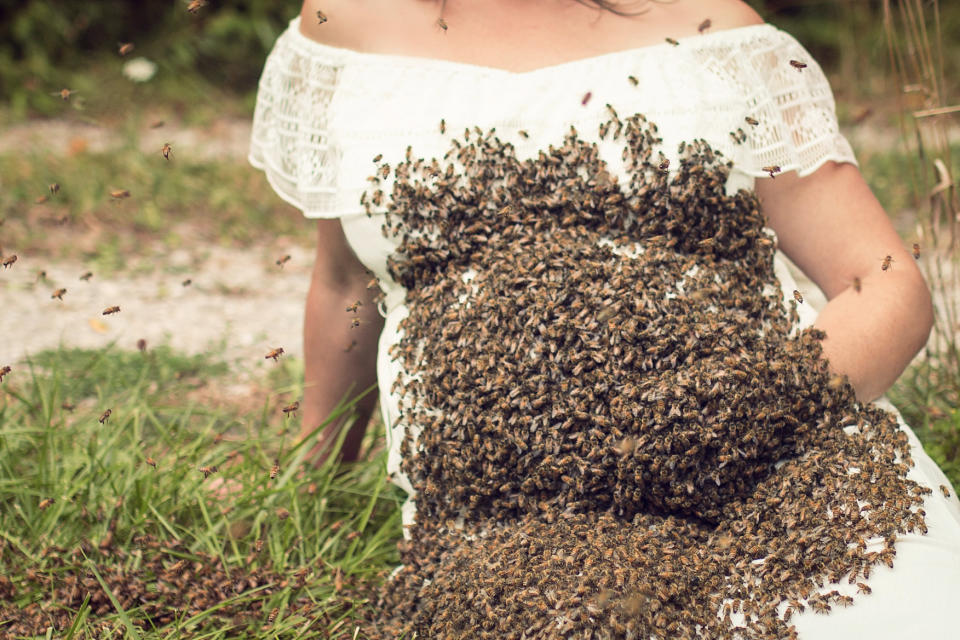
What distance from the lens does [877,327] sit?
2254 mm

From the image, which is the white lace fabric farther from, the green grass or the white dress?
the green grass

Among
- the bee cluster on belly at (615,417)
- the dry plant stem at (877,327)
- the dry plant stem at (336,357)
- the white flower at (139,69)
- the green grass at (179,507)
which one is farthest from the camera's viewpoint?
the white flower at (139,69)

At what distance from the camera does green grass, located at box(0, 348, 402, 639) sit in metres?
2.42

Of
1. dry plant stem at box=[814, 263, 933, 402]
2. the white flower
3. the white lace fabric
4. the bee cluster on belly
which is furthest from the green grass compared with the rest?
the white flower

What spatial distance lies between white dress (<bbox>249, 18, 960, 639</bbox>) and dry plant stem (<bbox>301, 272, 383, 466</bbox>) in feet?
0.82

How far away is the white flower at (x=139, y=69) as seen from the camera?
821 cm

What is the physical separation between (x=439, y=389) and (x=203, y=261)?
3891 mm

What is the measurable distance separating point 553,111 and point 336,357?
1.07m

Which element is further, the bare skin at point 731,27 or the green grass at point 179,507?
the green grass at point 179,507

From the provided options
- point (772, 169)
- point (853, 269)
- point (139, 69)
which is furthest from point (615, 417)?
point (139, 69)

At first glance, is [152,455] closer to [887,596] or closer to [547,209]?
[547,209]

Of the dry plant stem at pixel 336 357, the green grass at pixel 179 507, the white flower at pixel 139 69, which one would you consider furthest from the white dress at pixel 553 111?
the white flower at pixel 139 69

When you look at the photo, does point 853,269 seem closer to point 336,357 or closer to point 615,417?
point 615,417

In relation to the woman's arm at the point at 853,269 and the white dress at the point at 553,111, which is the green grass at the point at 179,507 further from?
the woman's arm at the point at 853,269
